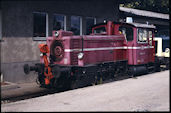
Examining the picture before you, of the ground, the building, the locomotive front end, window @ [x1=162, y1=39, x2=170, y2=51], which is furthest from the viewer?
the building

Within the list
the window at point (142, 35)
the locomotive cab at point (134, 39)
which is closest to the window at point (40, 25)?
the locomotive cab at point (134, 39)

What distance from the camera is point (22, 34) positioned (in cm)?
1065

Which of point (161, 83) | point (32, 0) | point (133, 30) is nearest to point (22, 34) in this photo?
point (32, 0)

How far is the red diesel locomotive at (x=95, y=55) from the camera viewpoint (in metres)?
8.98

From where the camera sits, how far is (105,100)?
6.35 m

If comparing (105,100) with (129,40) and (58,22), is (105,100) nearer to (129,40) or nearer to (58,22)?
(129,40)

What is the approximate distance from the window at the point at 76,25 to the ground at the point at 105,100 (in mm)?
6033

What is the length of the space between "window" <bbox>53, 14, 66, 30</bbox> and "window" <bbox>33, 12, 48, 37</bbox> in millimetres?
644

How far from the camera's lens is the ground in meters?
5.63

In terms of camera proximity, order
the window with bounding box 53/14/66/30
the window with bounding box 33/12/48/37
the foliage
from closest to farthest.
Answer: the window with bounding box 33/12/48/37, the window with bounding box 53/14/66/30, the foliage

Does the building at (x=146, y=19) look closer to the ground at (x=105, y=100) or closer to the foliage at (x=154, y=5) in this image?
the foliage at (x=154, y=5)

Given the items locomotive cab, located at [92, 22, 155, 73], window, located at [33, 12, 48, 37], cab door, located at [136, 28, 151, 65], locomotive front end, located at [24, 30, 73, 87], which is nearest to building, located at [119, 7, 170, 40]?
cab door, located at [136, 28, 151, 65]

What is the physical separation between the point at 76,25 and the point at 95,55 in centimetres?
423

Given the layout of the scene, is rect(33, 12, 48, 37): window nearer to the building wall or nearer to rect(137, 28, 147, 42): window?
the building wall
